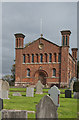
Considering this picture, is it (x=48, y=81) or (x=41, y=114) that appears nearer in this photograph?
(x=41, y=114)

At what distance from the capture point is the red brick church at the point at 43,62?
1468 inches

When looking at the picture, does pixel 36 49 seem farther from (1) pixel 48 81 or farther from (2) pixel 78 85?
(2) pixel 78 85

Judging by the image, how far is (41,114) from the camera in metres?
6.10

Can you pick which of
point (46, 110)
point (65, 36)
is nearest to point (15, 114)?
point (46, 110)

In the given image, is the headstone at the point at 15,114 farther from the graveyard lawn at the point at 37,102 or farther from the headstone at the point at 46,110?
the graveyard lawn at the point at 37,102

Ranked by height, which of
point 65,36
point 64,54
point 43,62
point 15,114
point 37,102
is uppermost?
point 65,36

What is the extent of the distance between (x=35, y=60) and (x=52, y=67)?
13.4 feet

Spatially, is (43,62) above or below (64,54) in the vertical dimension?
below

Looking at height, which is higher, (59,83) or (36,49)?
(36,49)

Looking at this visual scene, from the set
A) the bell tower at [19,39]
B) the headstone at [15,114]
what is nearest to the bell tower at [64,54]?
the bell tower at [19,39]

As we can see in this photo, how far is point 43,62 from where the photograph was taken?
38.8 metres

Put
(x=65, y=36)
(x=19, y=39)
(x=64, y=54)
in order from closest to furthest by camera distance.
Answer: (x=65, y=36)
(x=64, y=54)
(x=19, y=39)

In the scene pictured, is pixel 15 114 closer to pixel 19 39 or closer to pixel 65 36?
pixel 65 36

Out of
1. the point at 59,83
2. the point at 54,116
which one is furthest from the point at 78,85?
the point at 59,83
